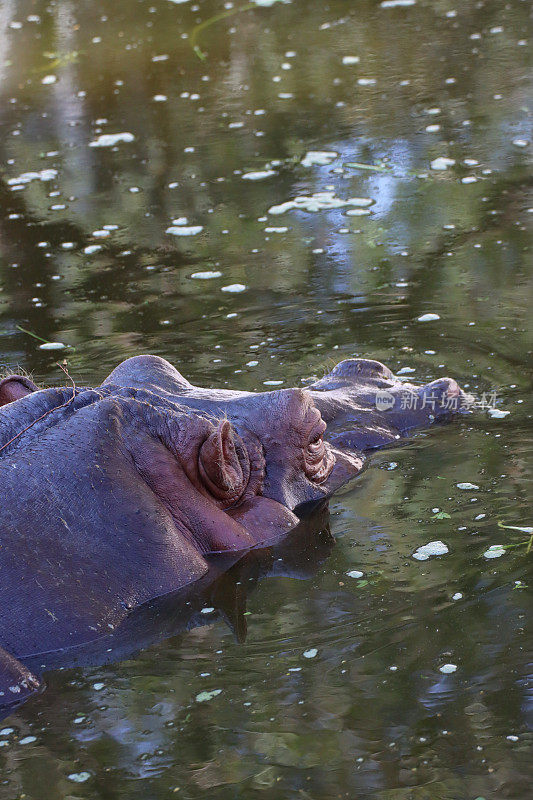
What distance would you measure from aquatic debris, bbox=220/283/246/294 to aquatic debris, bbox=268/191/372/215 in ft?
5.07

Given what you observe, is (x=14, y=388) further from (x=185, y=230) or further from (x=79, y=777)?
(x=185, y=230)

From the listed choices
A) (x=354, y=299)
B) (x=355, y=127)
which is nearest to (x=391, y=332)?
(x=354, y=299)

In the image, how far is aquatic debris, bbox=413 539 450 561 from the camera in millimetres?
4461

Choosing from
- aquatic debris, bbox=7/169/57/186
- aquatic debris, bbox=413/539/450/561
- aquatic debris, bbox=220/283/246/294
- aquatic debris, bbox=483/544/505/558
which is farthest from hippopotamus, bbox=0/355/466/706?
aquatic debris, bbox=7/169/57/186

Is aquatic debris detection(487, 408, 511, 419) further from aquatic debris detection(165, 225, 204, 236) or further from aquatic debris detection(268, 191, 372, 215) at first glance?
aquatic debris detection(165, 225, 204, 236)

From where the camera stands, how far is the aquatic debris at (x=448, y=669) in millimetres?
3690

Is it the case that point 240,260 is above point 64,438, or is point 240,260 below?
below

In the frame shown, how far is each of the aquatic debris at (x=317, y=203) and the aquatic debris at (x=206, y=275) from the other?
1.28 metres

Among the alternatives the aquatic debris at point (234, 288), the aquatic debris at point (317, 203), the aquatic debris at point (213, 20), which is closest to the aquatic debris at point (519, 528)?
the aquatic debris at point (234, 288)

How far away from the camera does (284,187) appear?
9953 mm

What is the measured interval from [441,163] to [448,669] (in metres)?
6.86

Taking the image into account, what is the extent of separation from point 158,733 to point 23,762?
393 millimetres

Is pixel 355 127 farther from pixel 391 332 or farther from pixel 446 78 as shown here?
pixel 391 332

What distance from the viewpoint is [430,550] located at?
450 cm
